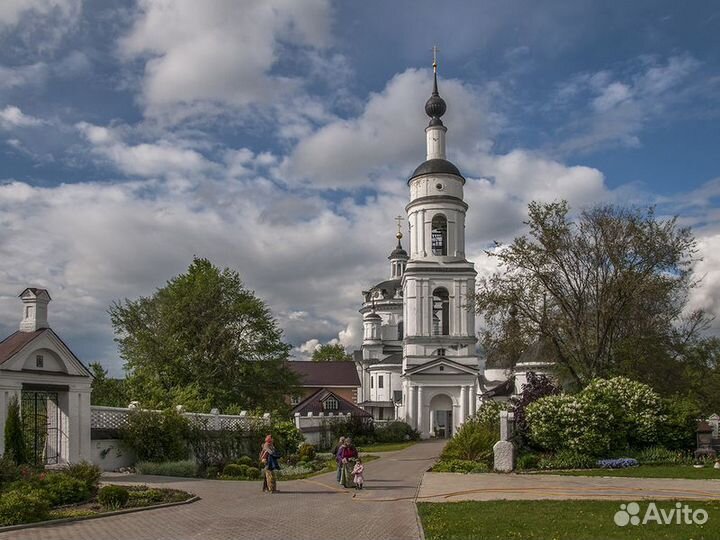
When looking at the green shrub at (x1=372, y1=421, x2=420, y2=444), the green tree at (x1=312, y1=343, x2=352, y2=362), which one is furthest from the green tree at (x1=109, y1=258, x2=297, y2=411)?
the green tree at (x1=312, y1=343, x2=352, y2=362)

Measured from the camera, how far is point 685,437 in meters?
28.4

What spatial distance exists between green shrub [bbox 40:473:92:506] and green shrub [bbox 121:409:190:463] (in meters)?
7.76

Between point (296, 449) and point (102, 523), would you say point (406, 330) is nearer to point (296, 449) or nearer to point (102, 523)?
point (296, 449)

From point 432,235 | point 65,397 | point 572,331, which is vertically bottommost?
point 65,397

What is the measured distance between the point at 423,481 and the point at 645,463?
883 cm

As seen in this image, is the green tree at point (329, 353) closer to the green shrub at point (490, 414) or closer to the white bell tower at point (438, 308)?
the white bell tower at point (438, 308)

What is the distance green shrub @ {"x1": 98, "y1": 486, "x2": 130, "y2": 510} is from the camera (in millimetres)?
16719

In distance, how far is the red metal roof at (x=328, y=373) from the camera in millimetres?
90688

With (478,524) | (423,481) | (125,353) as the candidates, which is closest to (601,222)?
(423,481)

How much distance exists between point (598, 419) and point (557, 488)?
788 centimetres

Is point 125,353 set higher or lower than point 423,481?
higher

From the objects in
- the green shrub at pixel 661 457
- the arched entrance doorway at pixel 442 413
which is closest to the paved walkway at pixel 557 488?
the green shrub at pixel 661 457

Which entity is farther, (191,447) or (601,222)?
(601,222)

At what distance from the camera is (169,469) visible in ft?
79.5
